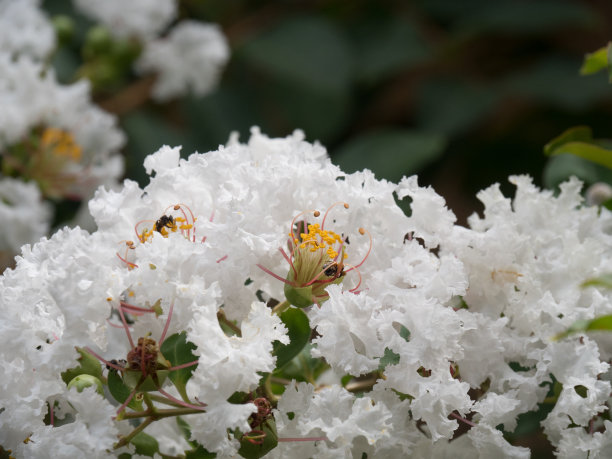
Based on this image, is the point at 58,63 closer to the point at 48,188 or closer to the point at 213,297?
the point at 48,188

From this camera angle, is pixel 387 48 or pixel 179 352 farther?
pixel 387 48

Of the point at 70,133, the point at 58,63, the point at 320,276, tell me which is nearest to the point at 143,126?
the point at 58,63

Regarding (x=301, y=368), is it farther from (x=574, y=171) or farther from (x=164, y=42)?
(x=164, y=42)

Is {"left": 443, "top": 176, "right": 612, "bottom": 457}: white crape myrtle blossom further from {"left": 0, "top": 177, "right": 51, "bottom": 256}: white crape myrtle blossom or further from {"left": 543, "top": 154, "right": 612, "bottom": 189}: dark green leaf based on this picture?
{"left": 0, "top": 177, "right": 51, "bottom": 256}: white crape myrtle blossom

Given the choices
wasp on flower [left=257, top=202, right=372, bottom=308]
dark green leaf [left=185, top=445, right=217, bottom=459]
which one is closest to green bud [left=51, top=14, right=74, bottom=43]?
wasp on flower [left=257, top=202, right=372, bottom=308]

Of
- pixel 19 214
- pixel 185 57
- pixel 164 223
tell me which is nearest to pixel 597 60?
pixel 164 223

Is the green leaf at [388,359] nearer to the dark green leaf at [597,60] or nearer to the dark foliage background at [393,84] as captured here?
the dark green leaf at [597,60]
